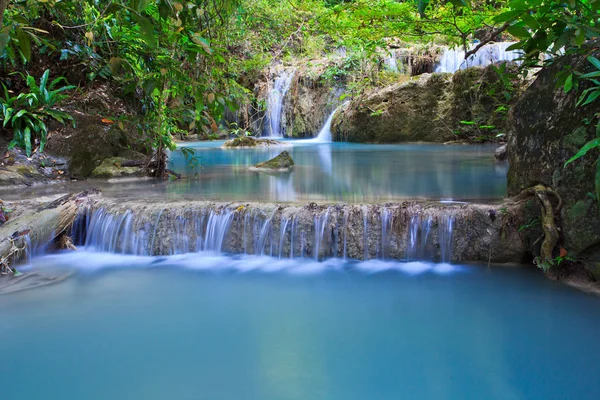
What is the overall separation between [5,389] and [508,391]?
120 inches

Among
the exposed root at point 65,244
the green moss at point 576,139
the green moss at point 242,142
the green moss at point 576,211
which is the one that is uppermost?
the green moss at point 242,142

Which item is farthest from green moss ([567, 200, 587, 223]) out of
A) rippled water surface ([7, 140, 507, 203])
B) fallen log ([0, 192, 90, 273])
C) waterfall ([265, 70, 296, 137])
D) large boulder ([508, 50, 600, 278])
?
waterfall ([265, 70, 296, 137])

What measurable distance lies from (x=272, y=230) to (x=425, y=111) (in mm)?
13584

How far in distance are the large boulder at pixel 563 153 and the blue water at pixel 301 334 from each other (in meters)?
0.54

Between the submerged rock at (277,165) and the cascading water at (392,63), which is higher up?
the cascading water at (392,63)

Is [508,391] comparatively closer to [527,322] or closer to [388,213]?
[527,322]

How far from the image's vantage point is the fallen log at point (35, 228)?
4.45 metres

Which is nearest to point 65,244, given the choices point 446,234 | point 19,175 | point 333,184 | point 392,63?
point 19,175

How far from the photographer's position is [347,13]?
9.39m

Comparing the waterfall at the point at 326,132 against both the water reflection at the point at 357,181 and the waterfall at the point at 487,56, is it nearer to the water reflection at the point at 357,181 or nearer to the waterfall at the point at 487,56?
Result: the waterfall at the point at 487,56

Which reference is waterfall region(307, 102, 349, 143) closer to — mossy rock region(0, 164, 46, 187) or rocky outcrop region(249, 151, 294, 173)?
rocky outcrop region(249, 151, 294, 173)

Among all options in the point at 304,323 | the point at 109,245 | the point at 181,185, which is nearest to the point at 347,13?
the point at 181,185

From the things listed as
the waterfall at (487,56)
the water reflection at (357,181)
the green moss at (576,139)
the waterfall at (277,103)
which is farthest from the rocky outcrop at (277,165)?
the waterfall at (277,103)

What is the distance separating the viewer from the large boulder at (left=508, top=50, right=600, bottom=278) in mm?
3742
